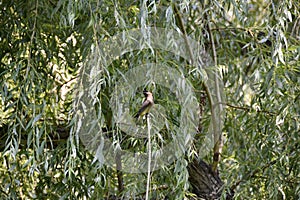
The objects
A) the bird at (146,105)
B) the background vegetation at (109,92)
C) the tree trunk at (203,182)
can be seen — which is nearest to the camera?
the bird at (146,105)

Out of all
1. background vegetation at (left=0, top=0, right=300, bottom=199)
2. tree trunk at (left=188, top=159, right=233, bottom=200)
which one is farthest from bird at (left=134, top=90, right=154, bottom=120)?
tree trunk at (left=188, top=159, right=233, bottom=200)

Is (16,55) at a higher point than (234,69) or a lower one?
higher

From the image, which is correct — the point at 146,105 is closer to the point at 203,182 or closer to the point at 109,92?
the point at 109,92

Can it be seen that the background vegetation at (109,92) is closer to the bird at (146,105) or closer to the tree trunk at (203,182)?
the tree trunk at (203,182)

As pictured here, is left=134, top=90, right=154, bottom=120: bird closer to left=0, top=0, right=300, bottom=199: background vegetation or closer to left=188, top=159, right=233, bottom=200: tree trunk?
left=0, top=0, right=300, bottom=199: background vegetation

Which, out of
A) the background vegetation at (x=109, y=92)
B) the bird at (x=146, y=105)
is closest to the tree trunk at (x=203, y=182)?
the background vegetation at (x=109, y=92)

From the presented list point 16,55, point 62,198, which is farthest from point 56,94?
point 62,198

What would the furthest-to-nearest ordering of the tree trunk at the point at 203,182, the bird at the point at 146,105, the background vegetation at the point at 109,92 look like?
the tree trunk at the point at 203,182 < the background vegetation at the point at 109,92 < the bird at the point at 146,105

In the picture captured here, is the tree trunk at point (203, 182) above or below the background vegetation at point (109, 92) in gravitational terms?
below

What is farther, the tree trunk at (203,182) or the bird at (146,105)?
the tree trunk at (203,182)

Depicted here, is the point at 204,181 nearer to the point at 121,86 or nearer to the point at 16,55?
the point at 121,86

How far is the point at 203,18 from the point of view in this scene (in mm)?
2211

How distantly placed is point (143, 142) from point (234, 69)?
835 mm

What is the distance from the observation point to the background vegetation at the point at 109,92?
1790 mm
